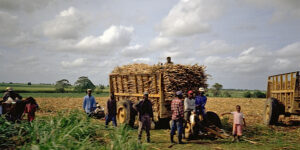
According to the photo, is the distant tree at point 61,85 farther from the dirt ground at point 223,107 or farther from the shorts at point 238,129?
the shorts at point 238,129

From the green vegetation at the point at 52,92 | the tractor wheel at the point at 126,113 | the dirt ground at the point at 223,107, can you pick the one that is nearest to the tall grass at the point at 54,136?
the tractor wheel at the point at 126,113

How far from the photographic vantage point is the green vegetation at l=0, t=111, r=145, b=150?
5.18 metres

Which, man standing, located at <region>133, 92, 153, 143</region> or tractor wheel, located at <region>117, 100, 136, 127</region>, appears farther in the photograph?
tractor wheel, located at <region>117, 100, 136, 127</region>

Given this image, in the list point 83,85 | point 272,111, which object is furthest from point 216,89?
point 272,111

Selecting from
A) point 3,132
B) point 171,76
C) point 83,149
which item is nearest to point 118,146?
point 83,149

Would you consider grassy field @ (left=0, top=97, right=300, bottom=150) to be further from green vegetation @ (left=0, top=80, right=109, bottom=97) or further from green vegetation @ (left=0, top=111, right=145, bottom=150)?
green vegetation @ (left=0, top=80, right=109, bottom=97)

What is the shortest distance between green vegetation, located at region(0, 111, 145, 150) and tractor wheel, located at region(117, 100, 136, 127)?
8.48 ft

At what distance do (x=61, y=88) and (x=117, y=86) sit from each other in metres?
61.9

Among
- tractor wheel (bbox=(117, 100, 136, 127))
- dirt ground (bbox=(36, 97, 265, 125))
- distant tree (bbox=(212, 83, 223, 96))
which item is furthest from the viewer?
distant tree (bbox=(212, 83, 223, 96))

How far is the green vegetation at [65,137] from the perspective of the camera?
518cm

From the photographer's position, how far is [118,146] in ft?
17.5

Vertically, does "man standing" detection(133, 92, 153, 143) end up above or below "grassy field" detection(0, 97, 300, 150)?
above

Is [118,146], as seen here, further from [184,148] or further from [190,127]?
[190,127]

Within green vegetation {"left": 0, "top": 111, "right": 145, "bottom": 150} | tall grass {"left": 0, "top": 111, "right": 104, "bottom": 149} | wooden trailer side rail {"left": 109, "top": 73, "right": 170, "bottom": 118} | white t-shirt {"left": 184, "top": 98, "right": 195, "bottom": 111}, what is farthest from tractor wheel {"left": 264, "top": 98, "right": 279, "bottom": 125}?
tall grass {"left": 0, "top": 111, "right": 104, "bottom": 149}
